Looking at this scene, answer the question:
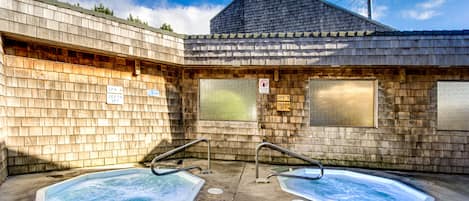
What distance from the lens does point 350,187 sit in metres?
4.52

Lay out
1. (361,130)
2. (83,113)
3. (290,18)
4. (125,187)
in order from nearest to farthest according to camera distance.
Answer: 1. (125,187)
2. (83,113)
3. (361,130)
4. (290,18)

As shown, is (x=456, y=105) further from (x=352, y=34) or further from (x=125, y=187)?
(x=125, y=187)

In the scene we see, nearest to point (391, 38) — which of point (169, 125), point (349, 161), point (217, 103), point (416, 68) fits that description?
point (416, 68)

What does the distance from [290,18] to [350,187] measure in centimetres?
809

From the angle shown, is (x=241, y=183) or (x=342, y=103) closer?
(x=241, y=183)

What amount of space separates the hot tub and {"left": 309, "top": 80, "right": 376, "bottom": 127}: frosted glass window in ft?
10.2

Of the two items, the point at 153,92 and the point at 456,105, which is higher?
the point at 153,92

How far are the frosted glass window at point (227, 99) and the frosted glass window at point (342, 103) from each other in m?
1.38

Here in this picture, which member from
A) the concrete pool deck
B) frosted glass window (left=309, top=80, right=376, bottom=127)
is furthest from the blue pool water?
frosted glass window (left=309, top=80, right=376, bottom=127)

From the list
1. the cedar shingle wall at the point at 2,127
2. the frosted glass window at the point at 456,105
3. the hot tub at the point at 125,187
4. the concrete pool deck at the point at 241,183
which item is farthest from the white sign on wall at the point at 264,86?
the cedar shingle wall at the point at 2,127

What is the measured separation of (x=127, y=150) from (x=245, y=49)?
11.0 ft

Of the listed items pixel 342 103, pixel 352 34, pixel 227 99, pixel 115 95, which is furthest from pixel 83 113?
pixel 352 34

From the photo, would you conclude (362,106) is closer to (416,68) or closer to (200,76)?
(416,68)

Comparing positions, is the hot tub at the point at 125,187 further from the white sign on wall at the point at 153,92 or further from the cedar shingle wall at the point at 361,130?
the white sign on wall at the point at 153,92
